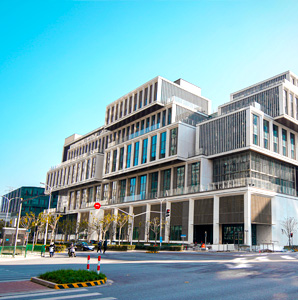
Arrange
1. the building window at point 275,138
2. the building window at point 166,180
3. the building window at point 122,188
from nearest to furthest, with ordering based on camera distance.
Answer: the building window at point 275,138 → the building window at point 166,180 → the building window at point 122,188

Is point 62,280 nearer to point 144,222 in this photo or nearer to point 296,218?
point 296,218

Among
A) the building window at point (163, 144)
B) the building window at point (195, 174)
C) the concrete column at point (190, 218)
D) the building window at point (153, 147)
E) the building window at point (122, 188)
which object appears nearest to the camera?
the concrete column at point (190, 218)

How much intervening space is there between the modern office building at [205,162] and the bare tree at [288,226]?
24.6 inches

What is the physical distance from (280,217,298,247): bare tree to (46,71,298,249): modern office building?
63cm

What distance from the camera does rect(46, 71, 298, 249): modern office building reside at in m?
48.8

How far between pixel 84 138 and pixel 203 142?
51.6 m

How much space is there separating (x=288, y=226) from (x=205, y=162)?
15.8 m

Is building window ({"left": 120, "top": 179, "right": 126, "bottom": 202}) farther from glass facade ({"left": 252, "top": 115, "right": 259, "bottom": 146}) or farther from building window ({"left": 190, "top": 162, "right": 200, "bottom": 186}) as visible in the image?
glass facade ({"left": 252, "top": 115, "right": 259, "bottom": 146})

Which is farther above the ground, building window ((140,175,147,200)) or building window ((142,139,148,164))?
building window ((142,139,148,164))

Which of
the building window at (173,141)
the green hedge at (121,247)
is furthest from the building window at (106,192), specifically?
the green hedge at (121,247)

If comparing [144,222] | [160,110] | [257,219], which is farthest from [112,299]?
[160,110]

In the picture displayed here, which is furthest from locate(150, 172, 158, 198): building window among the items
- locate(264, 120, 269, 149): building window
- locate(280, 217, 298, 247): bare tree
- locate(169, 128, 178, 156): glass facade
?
locate(280, 217, 298, 247): bare tree

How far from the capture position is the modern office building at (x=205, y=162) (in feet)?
160

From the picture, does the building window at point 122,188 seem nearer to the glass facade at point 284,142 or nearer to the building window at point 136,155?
the building window at point 136,155
